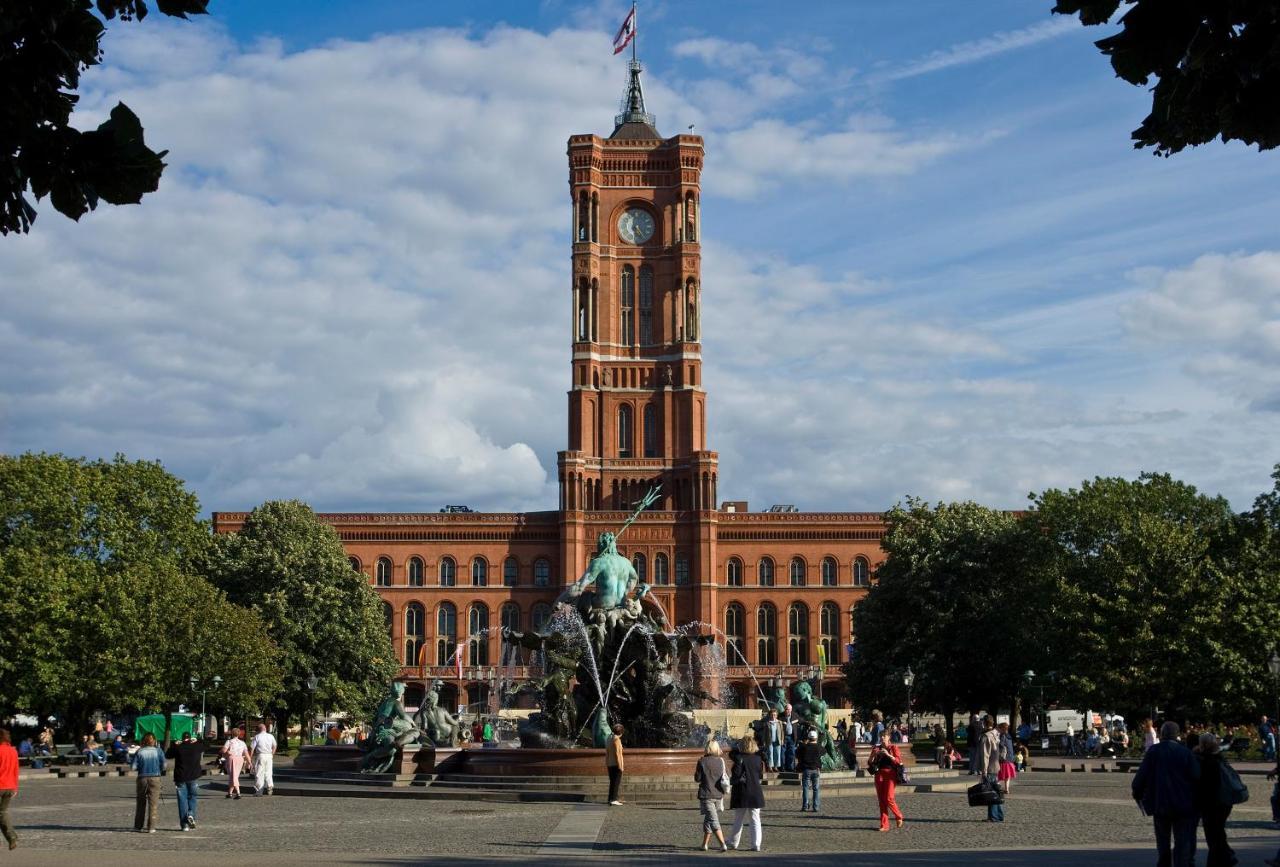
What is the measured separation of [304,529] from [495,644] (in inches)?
1269

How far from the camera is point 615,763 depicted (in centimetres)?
2488

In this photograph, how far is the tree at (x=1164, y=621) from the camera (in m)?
48.8

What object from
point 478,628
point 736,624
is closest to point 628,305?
point 736,624

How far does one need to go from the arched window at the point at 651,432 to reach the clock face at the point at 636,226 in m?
12.7

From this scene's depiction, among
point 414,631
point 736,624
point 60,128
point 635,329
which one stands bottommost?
point 414,631

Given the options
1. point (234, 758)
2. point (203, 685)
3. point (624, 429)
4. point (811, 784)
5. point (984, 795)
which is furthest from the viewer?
point (624, 429)

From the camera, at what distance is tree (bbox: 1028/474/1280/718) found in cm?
4884

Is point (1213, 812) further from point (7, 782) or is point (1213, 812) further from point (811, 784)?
point (7, 782)

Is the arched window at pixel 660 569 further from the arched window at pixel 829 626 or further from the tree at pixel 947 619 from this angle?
the tree at pixel 947 619

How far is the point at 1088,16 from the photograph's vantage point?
6.12 meters

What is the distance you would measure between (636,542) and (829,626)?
14.5 metres

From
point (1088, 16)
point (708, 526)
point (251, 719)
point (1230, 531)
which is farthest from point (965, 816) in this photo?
point (708, 526)

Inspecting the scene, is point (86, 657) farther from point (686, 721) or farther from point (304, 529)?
point (686, 721)

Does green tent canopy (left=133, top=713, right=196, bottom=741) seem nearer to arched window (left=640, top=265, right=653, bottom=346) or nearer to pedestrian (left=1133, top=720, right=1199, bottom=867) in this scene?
arched window (left=640, top=265, right=653, bottom=346)
